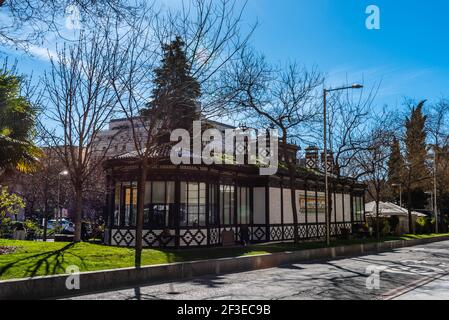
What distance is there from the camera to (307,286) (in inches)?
457

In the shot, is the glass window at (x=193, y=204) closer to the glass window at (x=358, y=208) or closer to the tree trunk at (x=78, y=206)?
the tree trunk at (x=78, y=206)

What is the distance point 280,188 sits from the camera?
28531 millimetres

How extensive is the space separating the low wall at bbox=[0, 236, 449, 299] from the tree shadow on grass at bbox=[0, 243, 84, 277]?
2.24ft

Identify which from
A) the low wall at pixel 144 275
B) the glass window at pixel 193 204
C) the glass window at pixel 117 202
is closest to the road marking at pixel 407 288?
the low wall at pixel 144 275

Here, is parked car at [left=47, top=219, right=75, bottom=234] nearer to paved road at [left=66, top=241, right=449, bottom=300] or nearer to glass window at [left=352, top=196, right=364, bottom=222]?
glass window at [left=352, top=196, right=364, bottom=222]

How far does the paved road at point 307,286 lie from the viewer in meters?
10.2

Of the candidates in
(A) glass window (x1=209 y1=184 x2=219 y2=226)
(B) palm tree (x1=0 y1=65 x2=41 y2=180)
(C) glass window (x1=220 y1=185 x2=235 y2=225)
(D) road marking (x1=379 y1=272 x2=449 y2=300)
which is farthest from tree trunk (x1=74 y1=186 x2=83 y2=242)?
(D) road marking (x1=379 y1=272 x2=449 y2=300)

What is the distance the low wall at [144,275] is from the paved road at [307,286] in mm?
561

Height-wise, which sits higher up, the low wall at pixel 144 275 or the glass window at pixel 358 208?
the glass window at pixel 358 208

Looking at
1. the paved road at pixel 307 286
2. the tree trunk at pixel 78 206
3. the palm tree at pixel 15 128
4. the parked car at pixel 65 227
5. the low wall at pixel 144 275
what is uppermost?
the palm tree at pixel 15 128

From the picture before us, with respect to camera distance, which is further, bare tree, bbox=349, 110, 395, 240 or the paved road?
bare tree, bbox=349, 110, 395, 240

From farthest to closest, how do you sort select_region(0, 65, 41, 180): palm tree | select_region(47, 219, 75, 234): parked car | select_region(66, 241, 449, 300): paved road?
1. select_region(47, 219, 75, 234): parked car
2. select_region(0, 65, 41, 180): palm tree
3. select_region(66, 241, 449, 300): paved road

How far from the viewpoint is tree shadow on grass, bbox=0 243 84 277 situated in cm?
1082
